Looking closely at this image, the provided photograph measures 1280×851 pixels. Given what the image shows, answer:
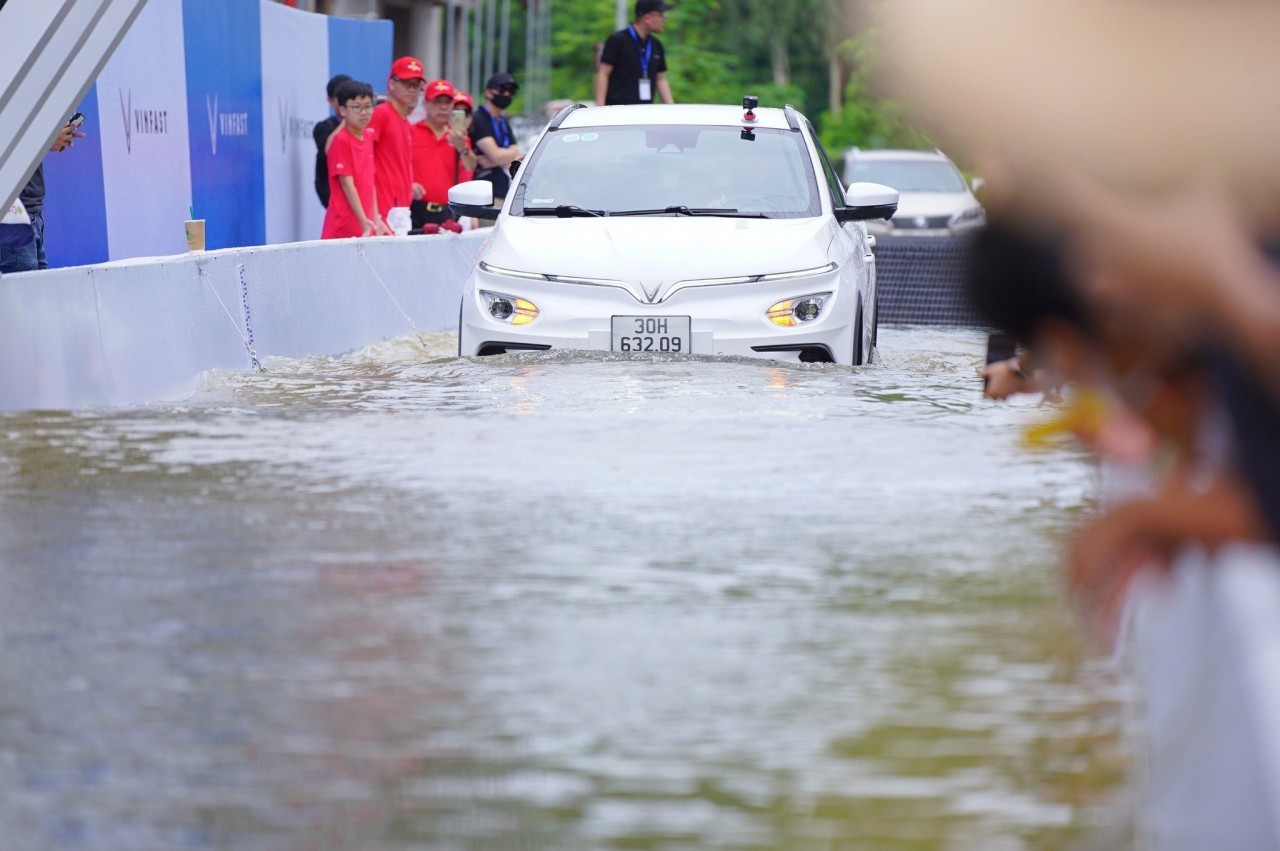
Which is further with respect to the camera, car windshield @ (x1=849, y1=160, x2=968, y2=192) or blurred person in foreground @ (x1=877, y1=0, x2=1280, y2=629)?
car windshield @ (x1=849, y1=160, x2=968, y2=192)

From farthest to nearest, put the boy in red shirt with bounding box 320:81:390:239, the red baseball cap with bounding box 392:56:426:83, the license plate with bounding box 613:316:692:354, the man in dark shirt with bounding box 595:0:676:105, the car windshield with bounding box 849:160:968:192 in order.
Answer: the car windshield with bounding box 849:160:968:192 → the man in dark shirt with bounding box 595:0:676:105 → the red baseball cap with bounding box 392:56:426:83 → the boy in red shirt with bounding box 320:81:390:239 → the license plate with bounding box 613:316:692:354

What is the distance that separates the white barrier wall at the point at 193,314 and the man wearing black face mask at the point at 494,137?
7.25 feet

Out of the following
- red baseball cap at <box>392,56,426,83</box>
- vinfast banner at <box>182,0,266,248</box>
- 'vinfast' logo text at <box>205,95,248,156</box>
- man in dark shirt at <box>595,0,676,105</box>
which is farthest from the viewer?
man in dark shirt at <box>595,0,676,105</box>

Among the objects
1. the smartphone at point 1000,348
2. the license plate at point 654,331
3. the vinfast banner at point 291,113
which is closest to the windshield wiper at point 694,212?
the license plate at point 654,331

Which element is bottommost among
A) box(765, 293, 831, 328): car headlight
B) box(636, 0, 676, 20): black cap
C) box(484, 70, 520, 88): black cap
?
→ box(765, 293, 831, 328): car headlight

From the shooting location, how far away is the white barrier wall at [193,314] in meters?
8.65

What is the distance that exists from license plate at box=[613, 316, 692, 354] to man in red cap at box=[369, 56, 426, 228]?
21.7 feet

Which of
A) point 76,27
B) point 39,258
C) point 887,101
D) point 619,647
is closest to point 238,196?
point 39,258

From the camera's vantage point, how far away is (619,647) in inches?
161

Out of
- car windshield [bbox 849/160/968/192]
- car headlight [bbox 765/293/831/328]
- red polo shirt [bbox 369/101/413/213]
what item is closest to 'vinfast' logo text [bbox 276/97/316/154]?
red polo shirt [bbox 369/101/413/213]

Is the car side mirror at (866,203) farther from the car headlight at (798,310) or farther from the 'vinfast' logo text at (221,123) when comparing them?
the 'vinfast' logo text at (221,123)

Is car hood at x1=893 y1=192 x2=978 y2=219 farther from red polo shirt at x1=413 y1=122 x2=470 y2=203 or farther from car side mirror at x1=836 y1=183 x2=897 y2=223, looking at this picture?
car side mirror at x1=836 y1=183 x2=897 y2=223

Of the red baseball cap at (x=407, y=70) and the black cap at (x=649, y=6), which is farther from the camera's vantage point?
the black cap at (x=649, y=6)

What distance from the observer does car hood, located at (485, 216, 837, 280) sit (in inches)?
392
